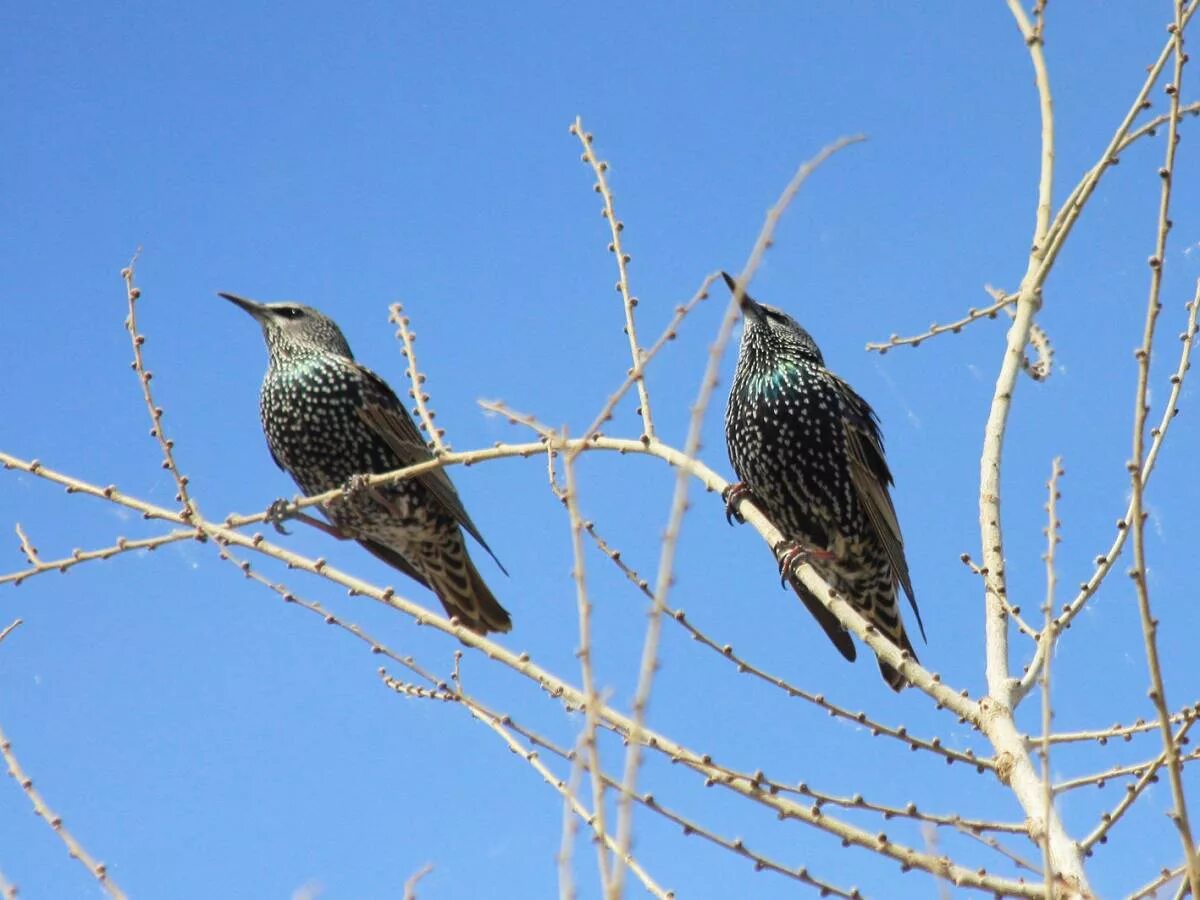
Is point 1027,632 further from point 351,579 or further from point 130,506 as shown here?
point 130,506

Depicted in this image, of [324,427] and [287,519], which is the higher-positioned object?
[324,427]

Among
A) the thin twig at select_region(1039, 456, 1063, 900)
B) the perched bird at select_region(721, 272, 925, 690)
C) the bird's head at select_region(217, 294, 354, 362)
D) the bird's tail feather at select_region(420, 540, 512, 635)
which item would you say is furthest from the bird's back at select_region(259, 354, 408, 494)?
the thin twig at select_region(1039, 456, 1063, 900)

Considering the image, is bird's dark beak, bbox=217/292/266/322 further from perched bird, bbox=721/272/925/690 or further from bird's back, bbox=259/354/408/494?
perched bird, bbox=721/272/925/690

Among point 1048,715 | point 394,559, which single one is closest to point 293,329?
point 394,559

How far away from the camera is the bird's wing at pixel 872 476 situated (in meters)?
5.36

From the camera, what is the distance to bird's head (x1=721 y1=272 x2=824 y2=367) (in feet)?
19.4

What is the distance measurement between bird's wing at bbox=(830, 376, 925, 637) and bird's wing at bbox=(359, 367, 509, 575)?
5.18 ft

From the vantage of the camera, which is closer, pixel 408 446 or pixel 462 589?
pixel 408 446

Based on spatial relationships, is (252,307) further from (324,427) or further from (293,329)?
(324,427)

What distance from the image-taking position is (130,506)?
12.5ft

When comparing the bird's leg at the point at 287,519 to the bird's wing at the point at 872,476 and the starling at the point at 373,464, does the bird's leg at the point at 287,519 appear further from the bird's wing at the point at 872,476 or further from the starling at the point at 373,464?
the bird's wing at the point at 872,476

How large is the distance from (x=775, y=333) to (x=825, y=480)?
83 centimetres

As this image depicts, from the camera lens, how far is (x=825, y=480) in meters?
5.43

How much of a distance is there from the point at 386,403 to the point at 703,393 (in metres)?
4.33
